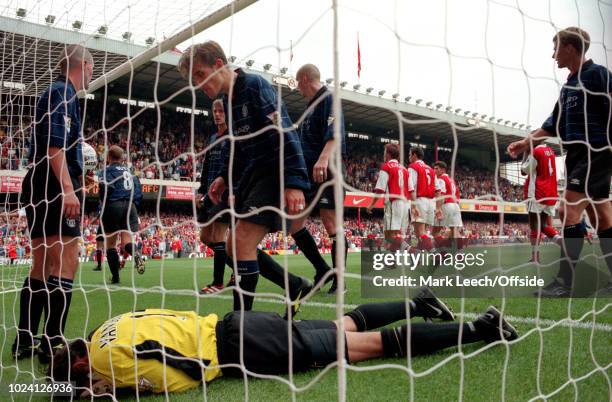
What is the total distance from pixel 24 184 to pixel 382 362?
2.17 m

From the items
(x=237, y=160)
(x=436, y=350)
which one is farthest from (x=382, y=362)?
(x=237, y=160)

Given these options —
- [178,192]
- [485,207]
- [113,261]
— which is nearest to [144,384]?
[113,261]

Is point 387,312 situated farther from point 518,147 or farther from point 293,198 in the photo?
point 518,147

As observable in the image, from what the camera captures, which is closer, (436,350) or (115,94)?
(436,350)

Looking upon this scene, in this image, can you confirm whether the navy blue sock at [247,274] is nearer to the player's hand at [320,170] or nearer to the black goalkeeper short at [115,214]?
the player's hand at [320,170]

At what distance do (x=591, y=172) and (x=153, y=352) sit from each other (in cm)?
260

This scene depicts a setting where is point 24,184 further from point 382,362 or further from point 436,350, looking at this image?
point 436,350

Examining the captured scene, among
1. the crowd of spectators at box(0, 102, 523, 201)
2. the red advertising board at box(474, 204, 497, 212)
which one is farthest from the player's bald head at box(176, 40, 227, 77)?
the red advertising board at box(474, 204, 497, 212)

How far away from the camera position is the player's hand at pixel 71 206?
2.35m

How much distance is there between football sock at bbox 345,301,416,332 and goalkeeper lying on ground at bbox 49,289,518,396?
204 millimetres

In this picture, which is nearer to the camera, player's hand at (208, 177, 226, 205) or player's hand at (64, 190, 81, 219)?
player's hand at (64, 190, 81, 219)

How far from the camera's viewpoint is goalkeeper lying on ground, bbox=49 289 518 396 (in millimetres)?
1775

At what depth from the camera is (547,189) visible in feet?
17.2

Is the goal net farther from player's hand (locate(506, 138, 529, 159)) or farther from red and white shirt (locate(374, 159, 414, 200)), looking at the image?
red and white shirt (locate(374, 159, 414, 200))
